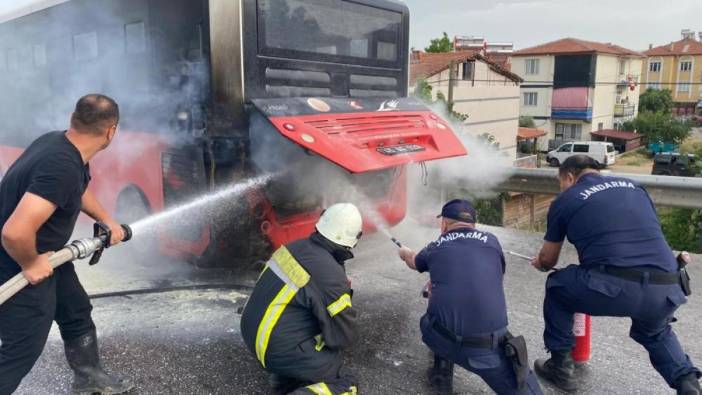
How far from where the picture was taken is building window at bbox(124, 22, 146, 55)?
4.60 meters

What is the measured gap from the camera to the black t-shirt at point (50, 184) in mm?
2516

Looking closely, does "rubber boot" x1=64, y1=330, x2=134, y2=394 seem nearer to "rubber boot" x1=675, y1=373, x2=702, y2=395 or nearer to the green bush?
"rubber boot" x1=675, y1=373, x2=702, y2=395

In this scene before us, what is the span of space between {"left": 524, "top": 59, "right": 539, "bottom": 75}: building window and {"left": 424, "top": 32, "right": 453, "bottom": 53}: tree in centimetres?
1356

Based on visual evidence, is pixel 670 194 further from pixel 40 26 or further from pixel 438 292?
pixel 40 26

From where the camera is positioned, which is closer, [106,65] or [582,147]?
[106,65]

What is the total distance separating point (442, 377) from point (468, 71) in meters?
28.8

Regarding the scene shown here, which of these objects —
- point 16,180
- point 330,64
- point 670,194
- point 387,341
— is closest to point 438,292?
point 387,341

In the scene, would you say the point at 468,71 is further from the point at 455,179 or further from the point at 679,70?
the point at 679,70

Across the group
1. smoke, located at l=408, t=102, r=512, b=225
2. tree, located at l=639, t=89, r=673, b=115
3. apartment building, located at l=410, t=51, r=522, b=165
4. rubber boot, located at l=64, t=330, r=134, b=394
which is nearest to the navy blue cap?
rubber boot, located at l=64, t=330, r=134, b=394

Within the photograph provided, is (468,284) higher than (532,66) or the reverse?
the reverse

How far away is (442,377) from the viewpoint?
309 cm

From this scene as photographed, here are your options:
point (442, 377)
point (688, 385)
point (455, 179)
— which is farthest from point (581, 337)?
point (455, 179)

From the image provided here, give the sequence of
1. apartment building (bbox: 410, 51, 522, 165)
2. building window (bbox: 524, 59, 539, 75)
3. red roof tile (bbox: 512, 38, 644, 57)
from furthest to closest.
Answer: building window (bbox: 524, 59, 539, 75)
red roof tile (bbox: 512, 38, 644, 57)
apartment building (bbox: 410, 51, 522, 165)

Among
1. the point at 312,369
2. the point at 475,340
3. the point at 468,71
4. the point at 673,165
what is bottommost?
the point at 673,165
